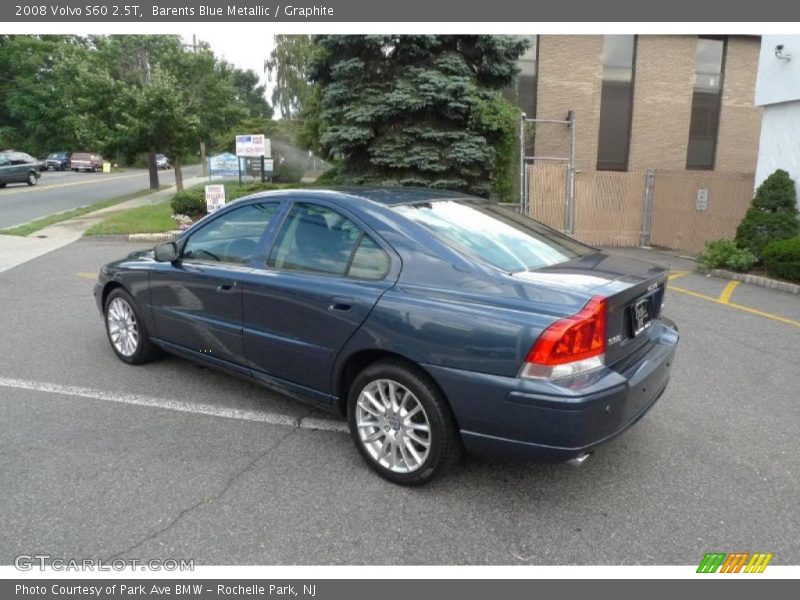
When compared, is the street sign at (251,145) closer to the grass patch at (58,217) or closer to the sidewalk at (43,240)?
the sidewalk at (43,240)

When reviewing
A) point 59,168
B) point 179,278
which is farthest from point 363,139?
point 59,168

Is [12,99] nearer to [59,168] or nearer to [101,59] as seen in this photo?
[59,168]

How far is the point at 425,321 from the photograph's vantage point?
2836mm

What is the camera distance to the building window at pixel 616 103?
1733cm

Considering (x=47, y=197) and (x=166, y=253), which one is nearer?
(x=166, y=253)

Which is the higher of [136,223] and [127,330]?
[136,223]

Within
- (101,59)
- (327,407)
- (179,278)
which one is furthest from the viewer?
(101,59)

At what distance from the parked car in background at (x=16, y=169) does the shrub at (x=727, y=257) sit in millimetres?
28535

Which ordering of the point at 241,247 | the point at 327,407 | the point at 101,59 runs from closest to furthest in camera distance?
the point at 327,407, the point at 241,247, the point at 101,59

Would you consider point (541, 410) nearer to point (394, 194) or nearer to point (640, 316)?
point (640, 316)

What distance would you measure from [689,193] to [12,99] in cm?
5033

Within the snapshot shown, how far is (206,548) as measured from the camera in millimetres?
2623

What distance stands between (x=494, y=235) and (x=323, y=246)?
1.01 metres

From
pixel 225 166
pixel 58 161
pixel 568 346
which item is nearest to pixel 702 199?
pixel 568 346
